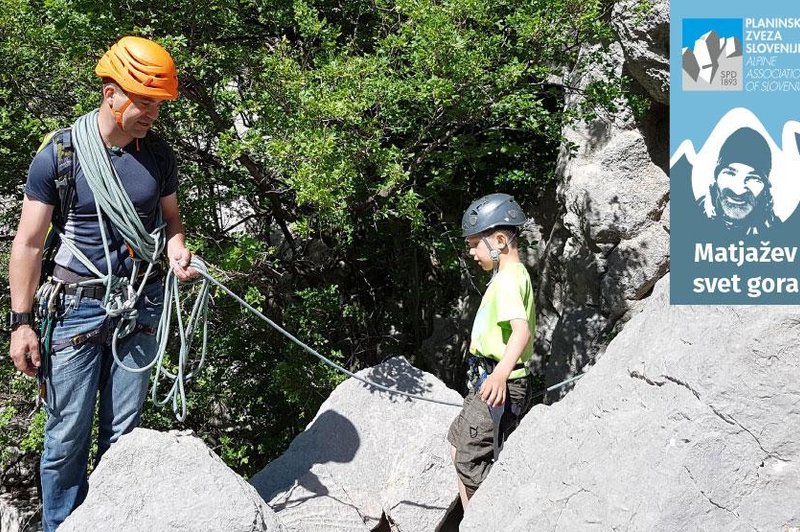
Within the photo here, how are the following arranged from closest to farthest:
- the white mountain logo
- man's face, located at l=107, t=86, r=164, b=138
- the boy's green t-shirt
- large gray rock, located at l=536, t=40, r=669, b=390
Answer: man's face, located at l=107, t=86, r=164, b=138
the boy's green t-shirt
the white mountain logo
large gray rock, located at l=536, t=40, r=669, b=390

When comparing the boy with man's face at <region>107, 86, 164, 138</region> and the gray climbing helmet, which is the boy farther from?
man's face at <region>107, 86, 164, 138</region>

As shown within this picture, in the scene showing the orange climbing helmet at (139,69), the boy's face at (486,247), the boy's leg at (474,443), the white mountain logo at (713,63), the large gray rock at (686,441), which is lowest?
the boy's leg at (474,443)

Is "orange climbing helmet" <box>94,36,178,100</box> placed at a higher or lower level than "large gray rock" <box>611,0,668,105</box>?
higher

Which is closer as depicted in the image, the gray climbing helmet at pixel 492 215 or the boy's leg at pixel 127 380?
the boy's leg at pixel 127 380

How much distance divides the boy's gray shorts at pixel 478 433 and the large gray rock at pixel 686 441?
0.43 metres

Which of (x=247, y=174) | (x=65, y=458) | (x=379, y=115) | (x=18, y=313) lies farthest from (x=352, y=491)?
(x=247, y=174)

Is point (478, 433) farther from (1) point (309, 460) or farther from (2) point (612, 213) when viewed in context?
(2) point (612, 213)

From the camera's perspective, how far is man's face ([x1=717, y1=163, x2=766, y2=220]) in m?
4.28

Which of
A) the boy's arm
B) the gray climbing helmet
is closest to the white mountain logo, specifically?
the gray climbing helmet

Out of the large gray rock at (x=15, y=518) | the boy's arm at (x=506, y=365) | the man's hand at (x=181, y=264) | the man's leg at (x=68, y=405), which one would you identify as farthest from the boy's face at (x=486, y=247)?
the large gray rock at (x=15, y=518)

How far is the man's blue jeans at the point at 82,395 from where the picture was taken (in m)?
3.59

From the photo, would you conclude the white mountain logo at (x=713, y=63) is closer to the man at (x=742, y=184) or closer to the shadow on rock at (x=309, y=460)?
the man at (x=742, y=184)

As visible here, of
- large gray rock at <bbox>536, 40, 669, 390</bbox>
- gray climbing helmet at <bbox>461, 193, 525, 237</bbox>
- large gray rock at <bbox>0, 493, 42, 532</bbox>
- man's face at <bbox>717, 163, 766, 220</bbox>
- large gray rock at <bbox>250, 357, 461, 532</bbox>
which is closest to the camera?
gray climbing helmet at <bbox>461, 193, 525, 237</bbox>

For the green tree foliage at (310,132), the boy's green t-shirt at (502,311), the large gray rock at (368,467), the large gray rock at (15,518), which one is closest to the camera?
the boy's green t-shirt at (502,311)
